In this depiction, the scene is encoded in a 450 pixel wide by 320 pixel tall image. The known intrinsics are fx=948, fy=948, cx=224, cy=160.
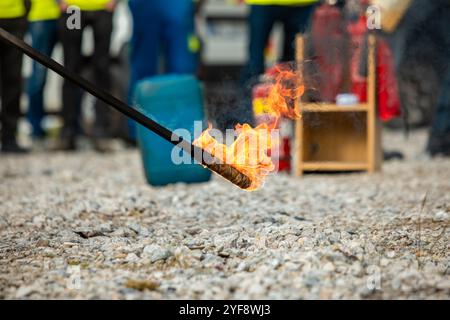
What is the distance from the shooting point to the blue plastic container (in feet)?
18.7

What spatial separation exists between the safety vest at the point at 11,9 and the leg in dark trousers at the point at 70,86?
36.0 inches

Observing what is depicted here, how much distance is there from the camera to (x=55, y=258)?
3.51 meters

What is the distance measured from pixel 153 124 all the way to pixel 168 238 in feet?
1.54

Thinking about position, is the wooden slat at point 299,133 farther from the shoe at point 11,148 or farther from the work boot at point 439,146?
the shoe at point 11,148

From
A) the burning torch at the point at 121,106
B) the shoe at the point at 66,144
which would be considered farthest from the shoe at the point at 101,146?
the burning torch at the point at 121,106

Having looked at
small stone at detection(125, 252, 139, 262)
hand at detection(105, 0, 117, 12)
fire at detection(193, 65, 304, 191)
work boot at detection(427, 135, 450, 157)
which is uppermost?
hand at detection(105, 0, 117, 12)

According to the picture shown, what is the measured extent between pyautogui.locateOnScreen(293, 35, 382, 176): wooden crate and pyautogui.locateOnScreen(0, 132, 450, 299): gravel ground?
0.63 ft

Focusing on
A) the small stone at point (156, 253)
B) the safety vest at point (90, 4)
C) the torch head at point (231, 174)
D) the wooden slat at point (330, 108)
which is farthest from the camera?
the safety vest at point (90, 4)

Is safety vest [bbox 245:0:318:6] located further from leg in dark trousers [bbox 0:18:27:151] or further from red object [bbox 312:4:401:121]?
leg in dark trousers [bbox 0:18:27:151]

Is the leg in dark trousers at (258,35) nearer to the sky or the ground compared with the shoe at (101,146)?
nearer to the sky

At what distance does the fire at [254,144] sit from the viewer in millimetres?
4316

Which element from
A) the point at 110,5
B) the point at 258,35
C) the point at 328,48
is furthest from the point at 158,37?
the point at 328,48

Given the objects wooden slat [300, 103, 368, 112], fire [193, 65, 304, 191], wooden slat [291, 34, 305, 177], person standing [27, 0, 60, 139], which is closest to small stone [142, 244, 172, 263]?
fire [193, 65, 304, 191]
